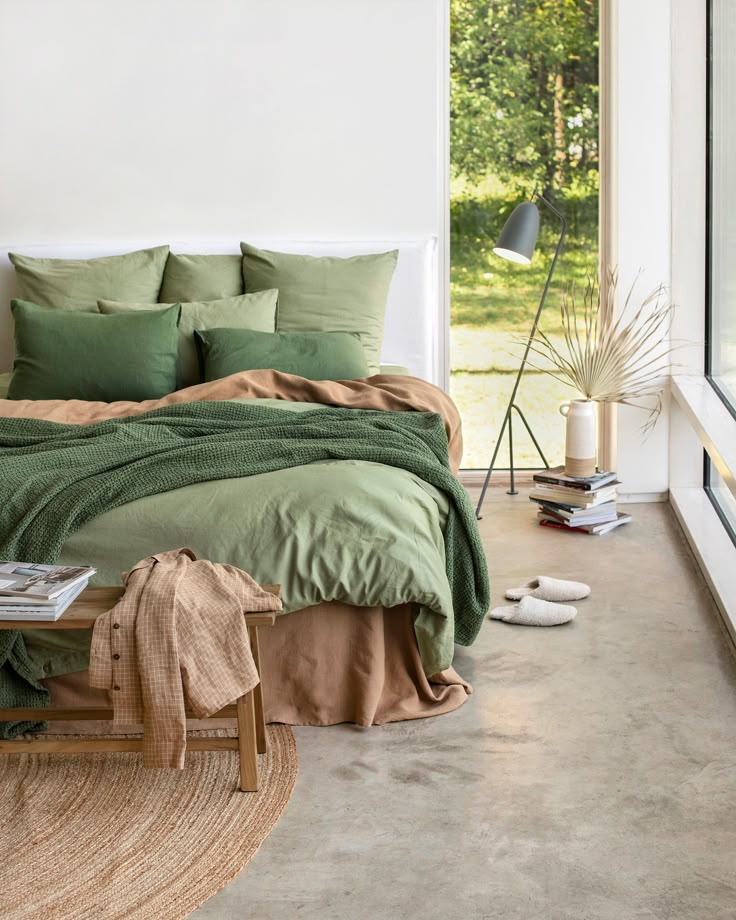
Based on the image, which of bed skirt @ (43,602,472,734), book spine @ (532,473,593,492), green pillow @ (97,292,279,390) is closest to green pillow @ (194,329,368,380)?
green pillow @ (97,292,279,390)

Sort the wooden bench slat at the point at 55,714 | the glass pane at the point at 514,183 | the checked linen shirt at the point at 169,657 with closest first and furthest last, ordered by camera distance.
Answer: the checked linen shirt at the point at 169,657 < the wooden bench slat at the point at 55,714 < the glass pane at the point at 514,183

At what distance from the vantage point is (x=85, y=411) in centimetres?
394

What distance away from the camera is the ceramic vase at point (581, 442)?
463 cm

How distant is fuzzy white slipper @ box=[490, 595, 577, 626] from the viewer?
3.63 metres

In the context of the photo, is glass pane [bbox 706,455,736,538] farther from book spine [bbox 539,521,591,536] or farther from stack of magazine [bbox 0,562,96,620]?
stack of magazine [bbox 0,562,96,620]

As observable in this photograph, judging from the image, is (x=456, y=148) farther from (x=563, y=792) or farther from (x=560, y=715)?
(x=563, y=792)

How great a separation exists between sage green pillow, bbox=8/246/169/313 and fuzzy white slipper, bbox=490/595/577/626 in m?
2.22

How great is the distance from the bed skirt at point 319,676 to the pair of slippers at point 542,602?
0.76 meters

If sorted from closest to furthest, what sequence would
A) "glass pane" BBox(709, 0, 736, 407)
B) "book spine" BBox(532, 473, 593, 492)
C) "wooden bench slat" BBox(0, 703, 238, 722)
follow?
"wooden bench slat" BBox(0, 703, 238, 722) → "glass pane" BBox(709, 0, 736, 407) → "book spine" BBox(532, 473, 593, 492)

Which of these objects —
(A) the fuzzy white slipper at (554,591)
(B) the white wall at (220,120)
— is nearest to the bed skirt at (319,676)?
(A) the fuzzy white slipper at (554,591)

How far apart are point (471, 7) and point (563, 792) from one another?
3936 millimetres

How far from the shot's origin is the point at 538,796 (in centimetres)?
255

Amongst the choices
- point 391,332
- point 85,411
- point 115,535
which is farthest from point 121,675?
point 391,332

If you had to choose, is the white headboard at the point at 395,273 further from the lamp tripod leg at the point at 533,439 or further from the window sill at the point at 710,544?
the window sill at the point at 710,544
